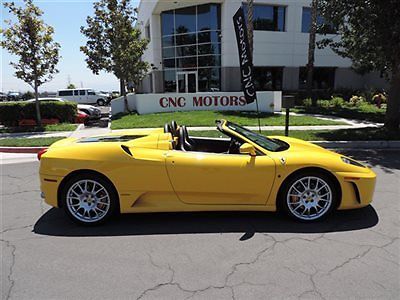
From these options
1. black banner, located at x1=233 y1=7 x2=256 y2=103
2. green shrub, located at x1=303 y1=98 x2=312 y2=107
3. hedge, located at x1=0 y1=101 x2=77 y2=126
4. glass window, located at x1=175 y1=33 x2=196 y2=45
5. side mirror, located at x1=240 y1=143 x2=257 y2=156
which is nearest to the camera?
side mirror, located at x1=240 y1=143 x2=257 y2=156

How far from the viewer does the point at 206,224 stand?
13.0 feet

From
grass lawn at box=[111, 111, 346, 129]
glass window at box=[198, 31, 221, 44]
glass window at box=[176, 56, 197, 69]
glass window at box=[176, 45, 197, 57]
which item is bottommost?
grass lawn at box=[111, 111, 346, 129]

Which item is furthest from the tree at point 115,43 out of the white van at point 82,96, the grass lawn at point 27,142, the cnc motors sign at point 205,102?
the white van at point 82,96

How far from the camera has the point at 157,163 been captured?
150 inches

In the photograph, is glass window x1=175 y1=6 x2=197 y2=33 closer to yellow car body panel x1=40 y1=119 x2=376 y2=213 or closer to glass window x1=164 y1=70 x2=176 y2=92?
glass window x1=164 y1=70 x2=176 y2=92

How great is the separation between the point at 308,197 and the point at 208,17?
2270cm

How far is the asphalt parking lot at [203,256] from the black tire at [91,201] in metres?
0.13

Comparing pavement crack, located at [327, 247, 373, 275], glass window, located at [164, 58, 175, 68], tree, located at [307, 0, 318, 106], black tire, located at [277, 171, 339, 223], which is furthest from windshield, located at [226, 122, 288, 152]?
glass window, located at [164, 58, 175, 68]

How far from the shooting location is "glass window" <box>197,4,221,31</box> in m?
23.8

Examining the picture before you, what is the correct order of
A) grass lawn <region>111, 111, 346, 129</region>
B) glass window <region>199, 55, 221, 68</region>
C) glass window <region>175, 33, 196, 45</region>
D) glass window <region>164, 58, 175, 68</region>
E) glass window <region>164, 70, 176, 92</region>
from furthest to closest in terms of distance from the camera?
glass window <region>164, 70, 176, 92</region> < glass window <region>164, 58, 175, 68</region> < glass window <region>175, 33, 196, 45</region> < glass window <region>199, 55, 221, 68</region> < grass lawn <region>111, 111, 346, 129</region>

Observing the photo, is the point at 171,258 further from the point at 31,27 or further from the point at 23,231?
the point at 31,27

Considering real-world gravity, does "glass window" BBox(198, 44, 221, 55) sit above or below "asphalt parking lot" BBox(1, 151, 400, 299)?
above

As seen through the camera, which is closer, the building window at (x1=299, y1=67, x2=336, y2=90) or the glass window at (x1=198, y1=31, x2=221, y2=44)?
the glass window at (x1=198, y1=31, x2=221, y2=44)

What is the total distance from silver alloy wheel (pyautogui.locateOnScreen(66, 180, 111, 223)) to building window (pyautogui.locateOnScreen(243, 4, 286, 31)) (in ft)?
73.8
